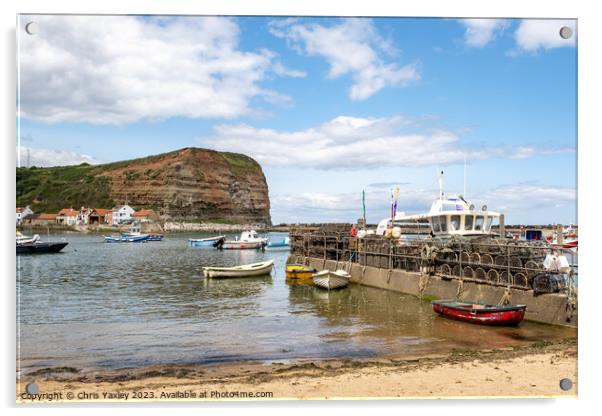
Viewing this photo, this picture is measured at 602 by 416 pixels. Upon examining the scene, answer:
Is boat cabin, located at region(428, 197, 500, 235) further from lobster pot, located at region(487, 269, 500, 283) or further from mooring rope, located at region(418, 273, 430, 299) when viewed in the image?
lobster pot, located at region(487, 269, 500, 283)

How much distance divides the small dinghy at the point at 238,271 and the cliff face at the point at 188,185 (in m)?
96.8

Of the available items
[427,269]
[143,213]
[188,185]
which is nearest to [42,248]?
[427,269]

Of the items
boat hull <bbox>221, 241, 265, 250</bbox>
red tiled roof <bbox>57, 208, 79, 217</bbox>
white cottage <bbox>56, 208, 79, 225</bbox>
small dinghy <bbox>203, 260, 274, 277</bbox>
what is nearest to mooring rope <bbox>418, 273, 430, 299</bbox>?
small dinghy <bbox>203, 260, 274, 277</bbox>

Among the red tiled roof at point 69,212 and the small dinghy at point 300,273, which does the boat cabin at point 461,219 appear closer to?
the small dinghy at point 300,273

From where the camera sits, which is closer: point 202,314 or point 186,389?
point 186,389

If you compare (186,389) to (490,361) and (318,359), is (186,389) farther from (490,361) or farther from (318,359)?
(490,361)

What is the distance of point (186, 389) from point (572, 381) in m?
6.46

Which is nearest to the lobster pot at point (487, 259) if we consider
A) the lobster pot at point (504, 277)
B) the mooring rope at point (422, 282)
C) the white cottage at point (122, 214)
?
the lobster pot at point (504, 277)

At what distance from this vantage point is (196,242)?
73688mm

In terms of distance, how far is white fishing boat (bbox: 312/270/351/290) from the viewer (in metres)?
25.5

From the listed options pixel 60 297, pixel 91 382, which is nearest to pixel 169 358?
pixel 91 382

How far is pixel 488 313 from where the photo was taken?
15.6 meters

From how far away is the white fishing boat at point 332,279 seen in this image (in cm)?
2545

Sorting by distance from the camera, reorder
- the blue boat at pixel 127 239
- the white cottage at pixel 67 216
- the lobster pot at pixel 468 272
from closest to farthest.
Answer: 1. the lobster pot at pixel 468 272
2. the blue boat at pixel 127 239
3. the white cottage at pixel 67 216
